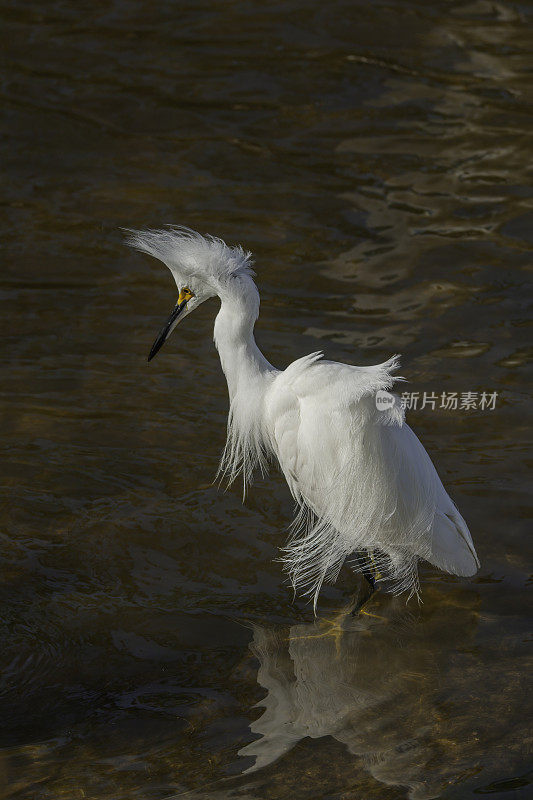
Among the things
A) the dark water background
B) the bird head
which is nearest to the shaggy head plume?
the bird head

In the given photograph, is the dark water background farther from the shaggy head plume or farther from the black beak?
the shaggy head plume

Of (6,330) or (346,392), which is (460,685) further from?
(6,330)

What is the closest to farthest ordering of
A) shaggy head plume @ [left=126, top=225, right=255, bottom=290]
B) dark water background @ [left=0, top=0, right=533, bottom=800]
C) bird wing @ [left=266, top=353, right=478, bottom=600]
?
dark water background @ [left=0, top=0, right=533, bottom=800] → bird wing @ [left=266, top=353, right=478, bottom=600] → shaggy head plume @ [left=126, top=225, right=255, bottom=290]

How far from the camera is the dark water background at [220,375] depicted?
3.32 metres

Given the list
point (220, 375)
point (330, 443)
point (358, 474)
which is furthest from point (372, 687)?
point (220, 375)

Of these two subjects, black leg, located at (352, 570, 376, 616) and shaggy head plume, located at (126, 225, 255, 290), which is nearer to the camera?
shaggy head plume, located at (126, 225, 255, 290)

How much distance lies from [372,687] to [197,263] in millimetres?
1671

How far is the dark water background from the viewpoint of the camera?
10.9ft

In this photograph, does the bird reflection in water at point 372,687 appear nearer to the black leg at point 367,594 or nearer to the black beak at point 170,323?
the black leg at point 367,594

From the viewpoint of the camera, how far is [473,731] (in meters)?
3.31

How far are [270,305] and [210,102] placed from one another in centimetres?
284

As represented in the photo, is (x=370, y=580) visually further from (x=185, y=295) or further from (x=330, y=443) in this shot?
(x=185, y=295)

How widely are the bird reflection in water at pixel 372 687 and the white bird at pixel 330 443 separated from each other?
6.8 inches

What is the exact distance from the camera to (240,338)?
3.80 meters
